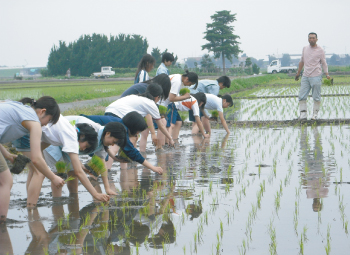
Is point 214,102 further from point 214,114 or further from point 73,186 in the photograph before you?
point 73,186

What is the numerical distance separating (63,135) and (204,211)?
49.4 inches

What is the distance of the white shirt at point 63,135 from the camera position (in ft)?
12.1

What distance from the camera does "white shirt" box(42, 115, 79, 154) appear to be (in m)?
3.70

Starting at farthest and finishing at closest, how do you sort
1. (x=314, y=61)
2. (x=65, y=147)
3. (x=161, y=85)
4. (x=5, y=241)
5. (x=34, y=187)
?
(x=314, y=61) → (x=161, y=85) → (x=34, y=187) → (x=65, y=147) → (x=5, y=241)

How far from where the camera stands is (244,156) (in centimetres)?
636

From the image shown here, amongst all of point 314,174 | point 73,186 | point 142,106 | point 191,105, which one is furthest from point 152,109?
point 191,105

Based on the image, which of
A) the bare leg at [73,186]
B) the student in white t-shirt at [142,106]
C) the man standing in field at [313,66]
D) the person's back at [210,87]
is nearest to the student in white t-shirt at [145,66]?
the student in white t-shirt at [142,106]

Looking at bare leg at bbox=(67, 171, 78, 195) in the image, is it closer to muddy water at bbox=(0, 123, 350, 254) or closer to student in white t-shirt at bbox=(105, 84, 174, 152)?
muddy water at bbox=(0, 123, 350, 254)

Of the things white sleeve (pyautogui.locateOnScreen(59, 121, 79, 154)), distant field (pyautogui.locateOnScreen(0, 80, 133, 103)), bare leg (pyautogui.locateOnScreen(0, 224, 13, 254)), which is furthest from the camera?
distant field (pyautogui.locateOnScreen(0, 80, 133, 103))

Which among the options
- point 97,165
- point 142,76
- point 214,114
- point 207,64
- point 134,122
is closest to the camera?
point 97,165

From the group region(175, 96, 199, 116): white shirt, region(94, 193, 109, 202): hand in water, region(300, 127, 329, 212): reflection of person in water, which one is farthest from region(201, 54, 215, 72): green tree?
region(94, 193, 109, 202): hand in water

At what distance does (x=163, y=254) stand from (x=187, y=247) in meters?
0.19

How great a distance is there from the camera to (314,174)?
16.6 ft

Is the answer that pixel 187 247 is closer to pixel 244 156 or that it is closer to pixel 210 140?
pixel 244 156
